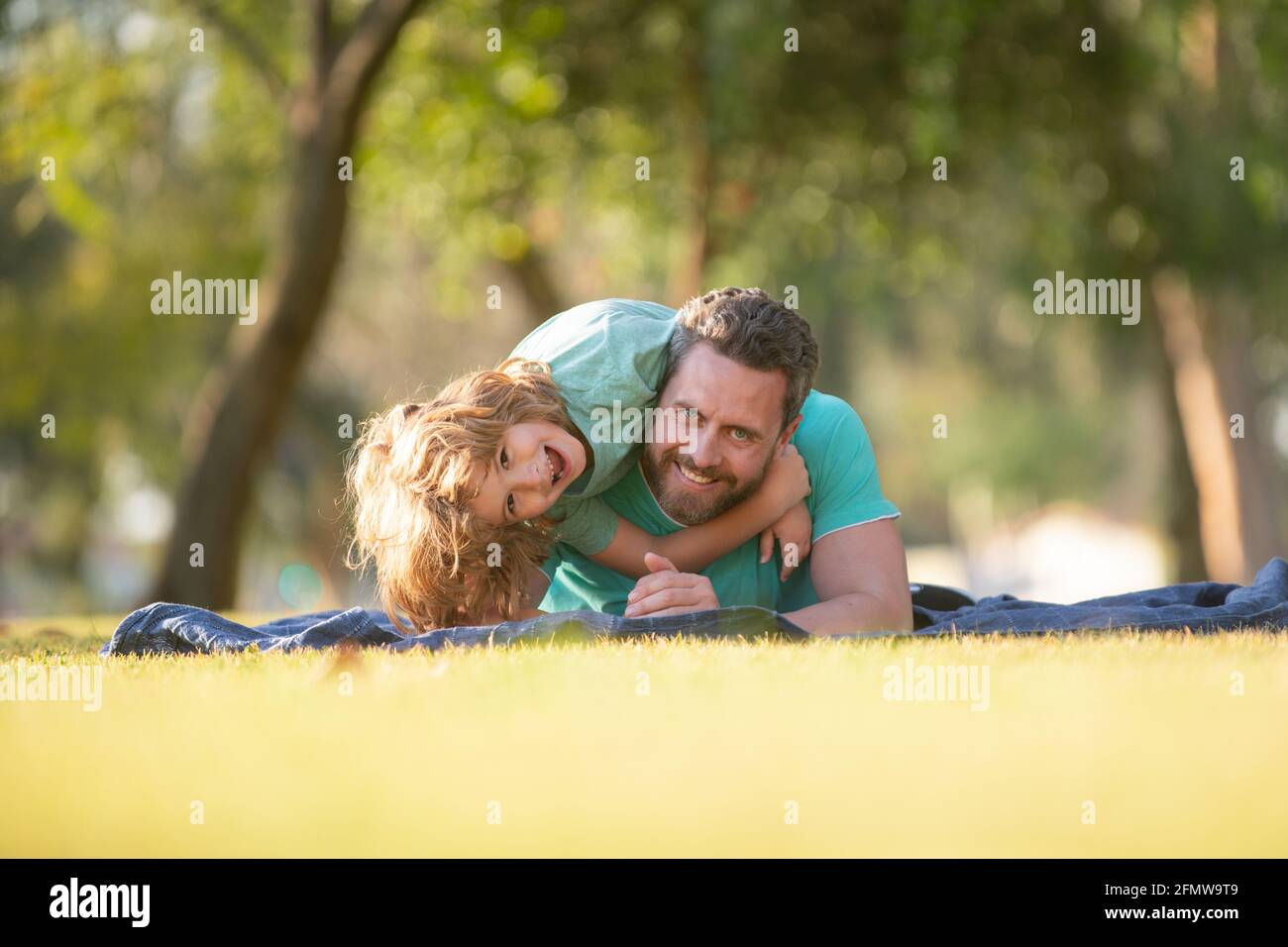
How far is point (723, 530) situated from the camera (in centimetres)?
466

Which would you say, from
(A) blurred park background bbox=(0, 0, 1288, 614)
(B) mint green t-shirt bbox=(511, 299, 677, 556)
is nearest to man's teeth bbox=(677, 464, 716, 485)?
(B) mint green t-shirt bbox=(511, 299, 677, 556)

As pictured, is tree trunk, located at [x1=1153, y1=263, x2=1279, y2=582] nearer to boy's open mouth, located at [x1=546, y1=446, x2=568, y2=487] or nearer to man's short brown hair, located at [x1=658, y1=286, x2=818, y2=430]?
man's short brown hair, located at [x1=658, y1=286, x2=818, y2=430]

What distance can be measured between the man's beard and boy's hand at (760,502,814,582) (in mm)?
191

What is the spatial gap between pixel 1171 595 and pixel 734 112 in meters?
6.57

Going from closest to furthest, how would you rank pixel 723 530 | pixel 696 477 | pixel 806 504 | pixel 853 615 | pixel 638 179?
1. pixel 853 615
2. pixel 696 477
3. pixel 723 530
4. pixel 806 504
5. pixel 638 179

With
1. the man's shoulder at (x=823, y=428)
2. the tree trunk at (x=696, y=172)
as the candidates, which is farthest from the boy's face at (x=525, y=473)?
the tree trunk at (x=696, y=172)

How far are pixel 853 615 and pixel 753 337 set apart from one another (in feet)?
2.98

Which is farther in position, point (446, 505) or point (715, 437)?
point (715, 437)

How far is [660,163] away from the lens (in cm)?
1372

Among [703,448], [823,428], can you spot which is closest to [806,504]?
[823,428]

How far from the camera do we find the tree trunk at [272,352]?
10344mm

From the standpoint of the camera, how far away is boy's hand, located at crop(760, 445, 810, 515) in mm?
4660

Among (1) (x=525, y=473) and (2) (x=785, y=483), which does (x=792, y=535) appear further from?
(1) (x=525, y=473)
